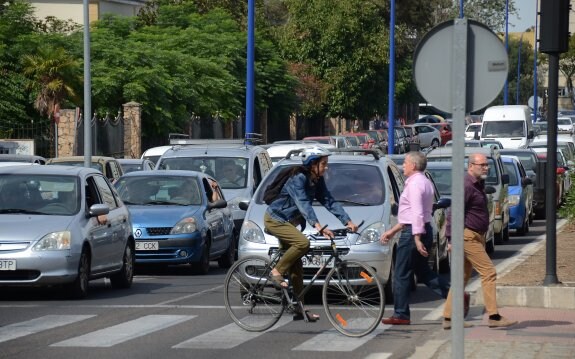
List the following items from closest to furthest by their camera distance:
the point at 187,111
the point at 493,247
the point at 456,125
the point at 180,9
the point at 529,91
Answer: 1. the point at 456,125
2. the point at 493,247
3. the point at 187,111
4. the point at 180,9
5. the point at 529,91

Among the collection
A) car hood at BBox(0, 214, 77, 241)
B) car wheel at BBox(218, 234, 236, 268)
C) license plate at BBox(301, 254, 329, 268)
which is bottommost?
car wheel at BBox(218, 234, 236, 268)

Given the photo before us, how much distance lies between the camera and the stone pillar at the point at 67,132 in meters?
39.6

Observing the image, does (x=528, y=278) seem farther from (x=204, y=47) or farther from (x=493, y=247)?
(x=204, y=47)

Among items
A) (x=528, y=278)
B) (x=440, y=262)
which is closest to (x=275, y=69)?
(x=440, y=262)

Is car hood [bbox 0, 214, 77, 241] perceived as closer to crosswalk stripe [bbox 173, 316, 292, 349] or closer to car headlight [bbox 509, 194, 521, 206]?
crosswalk stripe [bbox 173, 316, 292, 349]

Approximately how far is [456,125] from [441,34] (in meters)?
0.98

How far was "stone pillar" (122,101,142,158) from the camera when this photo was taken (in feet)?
142

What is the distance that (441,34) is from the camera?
8961 millimetres

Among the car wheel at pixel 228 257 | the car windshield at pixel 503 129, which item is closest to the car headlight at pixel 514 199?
the car wheel at pixel 228 257

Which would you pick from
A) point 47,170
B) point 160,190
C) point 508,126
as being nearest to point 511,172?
point 160,190

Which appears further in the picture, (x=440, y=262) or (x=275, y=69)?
(x=275, y=69)

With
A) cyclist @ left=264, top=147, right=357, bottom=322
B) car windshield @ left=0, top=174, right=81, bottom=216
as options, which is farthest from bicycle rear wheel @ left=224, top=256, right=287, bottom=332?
car windshield @ left=0, top=174, right=81, bottom=216

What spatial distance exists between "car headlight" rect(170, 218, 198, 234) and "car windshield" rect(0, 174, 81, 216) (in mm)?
3198

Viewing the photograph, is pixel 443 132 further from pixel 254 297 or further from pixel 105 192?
pixel 254 297
